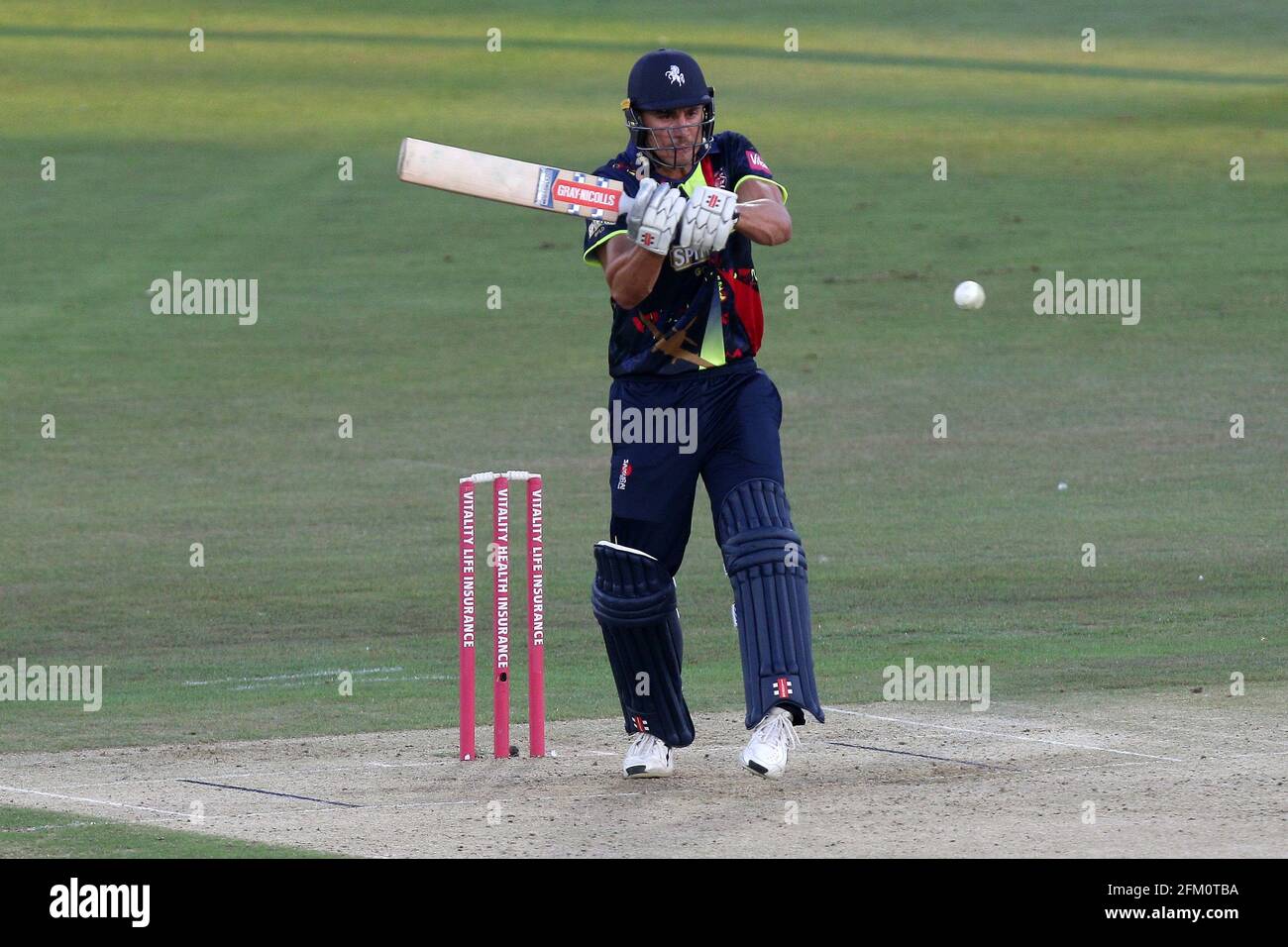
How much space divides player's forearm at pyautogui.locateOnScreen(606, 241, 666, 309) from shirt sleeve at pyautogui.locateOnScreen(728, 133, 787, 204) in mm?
465

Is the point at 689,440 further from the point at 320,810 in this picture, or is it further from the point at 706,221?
the point at 320,810

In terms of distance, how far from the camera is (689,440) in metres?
7.33

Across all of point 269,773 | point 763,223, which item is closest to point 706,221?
point 763,223

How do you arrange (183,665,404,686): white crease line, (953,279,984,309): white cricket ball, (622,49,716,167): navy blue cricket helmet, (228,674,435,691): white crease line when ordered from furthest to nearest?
(953,279,984,309): white cricket ball
(183,665,404,686): white crease line
(228,674,435,691): white crease line
(622,49,716,167): navy blue cricket helmet

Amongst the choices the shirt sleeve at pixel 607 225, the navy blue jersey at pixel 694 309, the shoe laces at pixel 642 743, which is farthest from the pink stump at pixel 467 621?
the shirt sleeve at pixel 607 225

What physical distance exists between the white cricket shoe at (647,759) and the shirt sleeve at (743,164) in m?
1.90

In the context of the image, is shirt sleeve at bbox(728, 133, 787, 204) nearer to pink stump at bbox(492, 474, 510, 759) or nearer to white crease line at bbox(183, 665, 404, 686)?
pink stump at bbox(492, 474, 510, 759)

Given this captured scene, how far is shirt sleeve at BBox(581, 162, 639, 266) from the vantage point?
716 centimetres

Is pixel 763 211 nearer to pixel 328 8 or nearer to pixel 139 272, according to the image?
pixel 139 272

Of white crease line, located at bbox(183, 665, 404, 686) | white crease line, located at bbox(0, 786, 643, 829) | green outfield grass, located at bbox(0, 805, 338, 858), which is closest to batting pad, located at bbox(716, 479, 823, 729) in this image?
white crease line, located at bbox(0, 786, 643, 829)

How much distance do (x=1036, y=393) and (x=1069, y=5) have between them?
25924 mm

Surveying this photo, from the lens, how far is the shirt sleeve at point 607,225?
7156 millimetres

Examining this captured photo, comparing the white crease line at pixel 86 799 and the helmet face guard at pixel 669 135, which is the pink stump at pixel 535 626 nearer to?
the helmet face guard at pixel 669 135

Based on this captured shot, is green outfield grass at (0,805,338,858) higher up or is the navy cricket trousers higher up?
the navy cricket trousers
